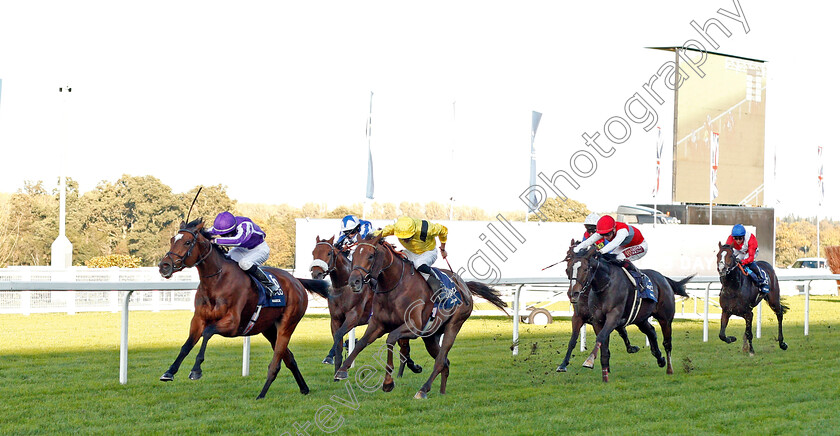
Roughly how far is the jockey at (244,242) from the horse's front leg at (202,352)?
1.84 feet

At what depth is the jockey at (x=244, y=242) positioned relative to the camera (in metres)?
6.14

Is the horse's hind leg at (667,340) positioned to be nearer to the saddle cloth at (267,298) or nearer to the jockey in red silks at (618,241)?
the jockey in red silks at (618,241)

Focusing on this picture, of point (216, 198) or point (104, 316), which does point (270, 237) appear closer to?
point (216, 198)

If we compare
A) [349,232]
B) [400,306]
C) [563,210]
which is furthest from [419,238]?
[563,210]

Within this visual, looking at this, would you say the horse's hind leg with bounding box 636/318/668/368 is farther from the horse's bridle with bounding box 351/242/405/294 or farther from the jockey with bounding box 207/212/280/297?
the jockey with bounding box 207/212/280/297

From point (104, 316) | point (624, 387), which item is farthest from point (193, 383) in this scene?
point (104, 316)

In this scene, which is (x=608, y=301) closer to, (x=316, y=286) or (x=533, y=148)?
(x=316, y=286)

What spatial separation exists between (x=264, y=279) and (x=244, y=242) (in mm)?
314

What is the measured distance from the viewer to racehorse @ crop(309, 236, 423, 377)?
23.7 ft

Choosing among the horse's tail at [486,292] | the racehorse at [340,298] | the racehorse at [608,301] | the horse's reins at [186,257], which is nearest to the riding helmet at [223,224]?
the horse's reins at [186,257]

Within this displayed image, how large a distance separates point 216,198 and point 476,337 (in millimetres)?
29931

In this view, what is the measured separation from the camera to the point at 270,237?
38.8 meters

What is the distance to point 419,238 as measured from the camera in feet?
21.6

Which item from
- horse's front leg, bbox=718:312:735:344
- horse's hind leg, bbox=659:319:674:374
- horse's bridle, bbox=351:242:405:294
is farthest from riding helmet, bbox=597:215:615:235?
horse's front leg, bbox=718:312:735:344
